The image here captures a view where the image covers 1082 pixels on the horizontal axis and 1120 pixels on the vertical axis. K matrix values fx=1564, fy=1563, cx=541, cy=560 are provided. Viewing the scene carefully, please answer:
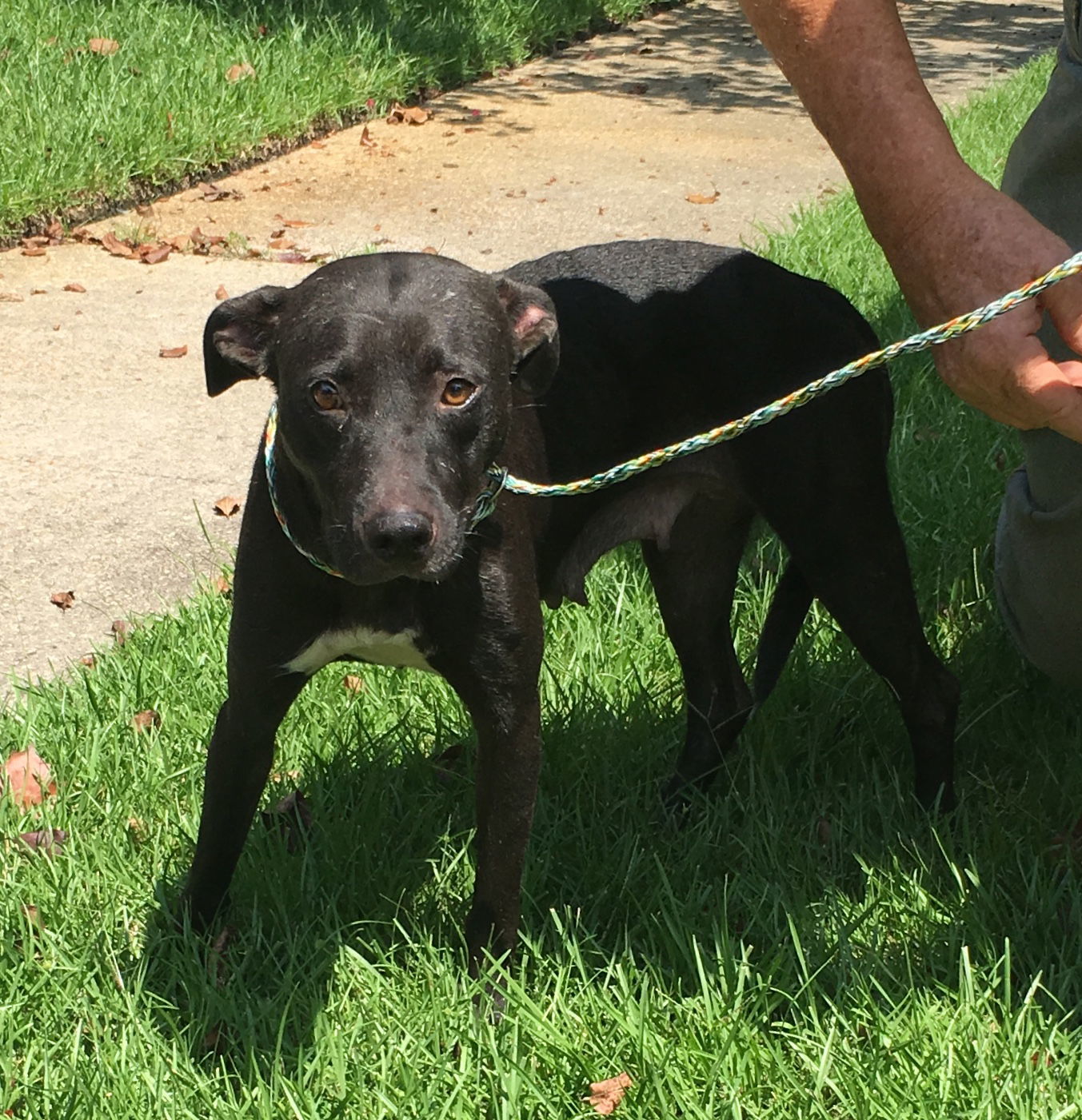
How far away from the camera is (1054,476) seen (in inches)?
133

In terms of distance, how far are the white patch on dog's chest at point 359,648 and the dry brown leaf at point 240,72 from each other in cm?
542

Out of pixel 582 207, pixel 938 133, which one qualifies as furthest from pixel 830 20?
pixel 582 207

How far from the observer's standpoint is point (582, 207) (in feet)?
23.4

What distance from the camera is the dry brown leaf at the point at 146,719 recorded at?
337cm

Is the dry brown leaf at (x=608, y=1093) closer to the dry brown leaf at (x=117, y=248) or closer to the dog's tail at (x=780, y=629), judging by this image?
the dog's tail at (x=780, y=629)

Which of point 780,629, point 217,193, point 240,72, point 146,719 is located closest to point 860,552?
point 780,629

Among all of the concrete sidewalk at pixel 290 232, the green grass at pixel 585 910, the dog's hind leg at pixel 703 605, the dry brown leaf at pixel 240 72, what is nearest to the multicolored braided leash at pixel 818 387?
the dog's hind leg at pixel 703 605

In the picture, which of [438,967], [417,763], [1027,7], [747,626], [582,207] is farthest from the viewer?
[1027,7]

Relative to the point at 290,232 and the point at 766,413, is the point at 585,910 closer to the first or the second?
the point at 766,413

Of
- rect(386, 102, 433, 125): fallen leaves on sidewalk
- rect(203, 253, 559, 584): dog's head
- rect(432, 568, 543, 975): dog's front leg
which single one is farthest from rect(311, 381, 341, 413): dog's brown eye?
rect(386, 102, 433, 125): fallen leaves on sidewalk

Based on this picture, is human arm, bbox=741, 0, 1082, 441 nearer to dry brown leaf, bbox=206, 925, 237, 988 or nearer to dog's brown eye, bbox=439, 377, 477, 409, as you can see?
dog's brown eye, bbox=439, 377, 477, 409

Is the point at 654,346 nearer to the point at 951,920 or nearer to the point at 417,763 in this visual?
the point at 417,763

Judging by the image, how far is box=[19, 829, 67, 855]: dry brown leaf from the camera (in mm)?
3008

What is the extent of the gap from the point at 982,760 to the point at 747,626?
2.26 feet
